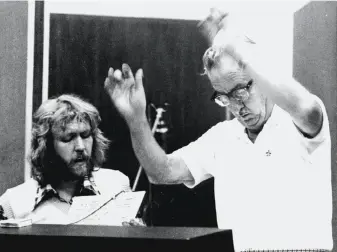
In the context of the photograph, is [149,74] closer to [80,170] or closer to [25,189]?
[80,170]

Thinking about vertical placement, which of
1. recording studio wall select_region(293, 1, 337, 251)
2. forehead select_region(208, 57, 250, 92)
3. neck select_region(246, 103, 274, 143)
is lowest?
neck select_region(246, 103, 274, 143)

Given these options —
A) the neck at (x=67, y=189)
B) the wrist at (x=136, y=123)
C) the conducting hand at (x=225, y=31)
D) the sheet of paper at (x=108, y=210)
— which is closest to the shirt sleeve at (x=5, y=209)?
the neck at (x=67, y=189)

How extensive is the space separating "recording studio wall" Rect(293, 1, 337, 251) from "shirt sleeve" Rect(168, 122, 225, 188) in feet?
2.46

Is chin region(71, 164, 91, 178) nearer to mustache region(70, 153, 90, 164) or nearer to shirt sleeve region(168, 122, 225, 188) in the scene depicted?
mustache region(70, 153, 90, 164)

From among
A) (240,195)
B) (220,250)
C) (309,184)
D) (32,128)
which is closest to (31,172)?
(32,128)

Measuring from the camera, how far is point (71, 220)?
2045 millimetres

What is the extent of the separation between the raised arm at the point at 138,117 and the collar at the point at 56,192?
73 cm

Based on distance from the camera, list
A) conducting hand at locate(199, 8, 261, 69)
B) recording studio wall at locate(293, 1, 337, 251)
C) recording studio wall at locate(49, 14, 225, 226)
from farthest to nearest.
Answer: recording studio wall at locate(49, 14, 225, 226) → recording studio wall at locate(293, 1, 337, 251) → conducting hand at locate(199, 8, 261, 69)

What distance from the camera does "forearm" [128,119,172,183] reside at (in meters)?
1.65

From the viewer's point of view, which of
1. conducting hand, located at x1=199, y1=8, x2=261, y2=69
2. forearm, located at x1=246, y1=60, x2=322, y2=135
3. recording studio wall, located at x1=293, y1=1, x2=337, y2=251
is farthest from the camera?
recording studio wall, located at x1=293, y1=1, x2=337, y2=251

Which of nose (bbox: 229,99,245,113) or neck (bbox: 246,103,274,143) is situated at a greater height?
nose (bbox: 229,99,245,113)

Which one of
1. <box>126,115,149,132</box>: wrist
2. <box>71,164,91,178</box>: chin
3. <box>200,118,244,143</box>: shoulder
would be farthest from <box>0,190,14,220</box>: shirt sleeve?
<box>126,115,149,132</box>: wrist

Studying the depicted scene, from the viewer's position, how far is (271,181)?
2.12 m

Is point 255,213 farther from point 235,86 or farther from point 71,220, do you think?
point 71,220
